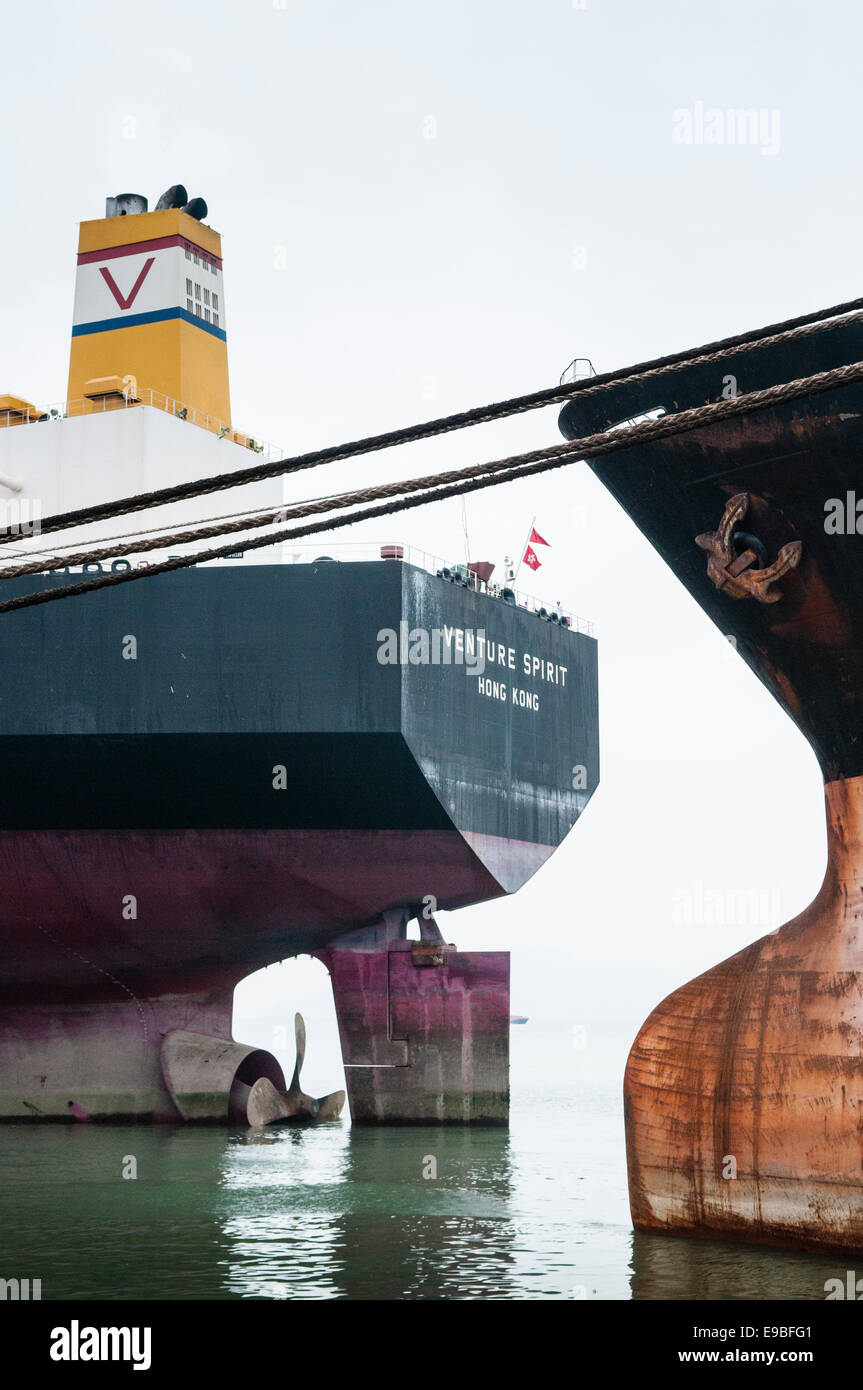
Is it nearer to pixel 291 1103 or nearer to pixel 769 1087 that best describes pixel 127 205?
pixel 291 1103

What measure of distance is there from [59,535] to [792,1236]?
656 inches

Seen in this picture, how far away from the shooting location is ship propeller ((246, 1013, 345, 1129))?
22797 mm

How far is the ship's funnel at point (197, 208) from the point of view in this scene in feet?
84.0

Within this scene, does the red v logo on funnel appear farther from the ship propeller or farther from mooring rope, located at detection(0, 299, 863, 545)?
mooring rope, located at detection(0, 299, 863, 545)

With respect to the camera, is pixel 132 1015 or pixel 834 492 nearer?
pixel 834 492

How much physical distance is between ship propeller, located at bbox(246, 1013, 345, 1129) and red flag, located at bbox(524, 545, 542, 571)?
8255 mm

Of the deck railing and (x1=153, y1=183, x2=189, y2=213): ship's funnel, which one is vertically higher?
(x1=153, y1=183, x2=189, y2=213): ship's funnel

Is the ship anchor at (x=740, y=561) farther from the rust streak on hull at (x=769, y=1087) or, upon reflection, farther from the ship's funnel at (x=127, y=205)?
the ship's funnel at (x=127, y=205)

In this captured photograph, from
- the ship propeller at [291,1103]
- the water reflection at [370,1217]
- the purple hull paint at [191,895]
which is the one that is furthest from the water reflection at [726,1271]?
the ship propeller at [291,1103]

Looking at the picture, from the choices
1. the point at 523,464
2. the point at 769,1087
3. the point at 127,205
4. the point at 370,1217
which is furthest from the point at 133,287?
the point at 523,464

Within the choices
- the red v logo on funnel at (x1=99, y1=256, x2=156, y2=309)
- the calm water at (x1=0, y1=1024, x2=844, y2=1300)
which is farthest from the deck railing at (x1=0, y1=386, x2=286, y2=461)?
the calm water at (x1=0, y1=1024, x2=844, y2=1300)

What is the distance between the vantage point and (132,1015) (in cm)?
2331

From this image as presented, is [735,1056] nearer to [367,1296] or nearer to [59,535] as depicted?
[367,1296]
